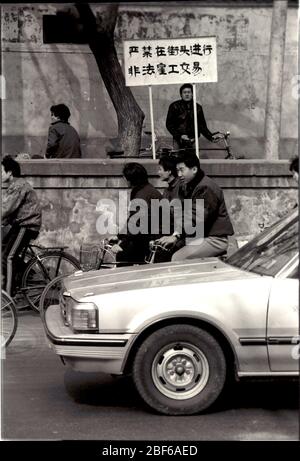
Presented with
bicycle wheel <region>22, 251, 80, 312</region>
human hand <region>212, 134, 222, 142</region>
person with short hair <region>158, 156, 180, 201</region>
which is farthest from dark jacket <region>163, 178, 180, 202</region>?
human hand <region>212, 134, 222, 142</region>

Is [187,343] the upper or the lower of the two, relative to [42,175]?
lower

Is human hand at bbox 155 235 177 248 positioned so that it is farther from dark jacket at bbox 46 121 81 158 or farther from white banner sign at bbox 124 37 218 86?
dark jacket at bbox 46 121 81 158

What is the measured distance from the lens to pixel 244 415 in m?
5.99

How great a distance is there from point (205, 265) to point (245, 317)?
3.47ft

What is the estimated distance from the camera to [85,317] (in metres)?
5.90

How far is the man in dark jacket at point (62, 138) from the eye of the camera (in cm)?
1221

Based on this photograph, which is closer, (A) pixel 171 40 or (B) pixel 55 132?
(A) pixel 171 40

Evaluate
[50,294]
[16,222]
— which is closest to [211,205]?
[50,294]

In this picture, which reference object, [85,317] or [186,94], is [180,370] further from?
[186,94]

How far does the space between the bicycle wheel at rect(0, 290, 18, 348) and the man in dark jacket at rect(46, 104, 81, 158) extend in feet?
15.6

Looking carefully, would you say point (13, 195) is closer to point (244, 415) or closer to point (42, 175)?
point (42, 175)

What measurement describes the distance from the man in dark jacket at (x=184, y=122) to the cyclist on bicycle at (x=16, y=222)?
3705 mm
